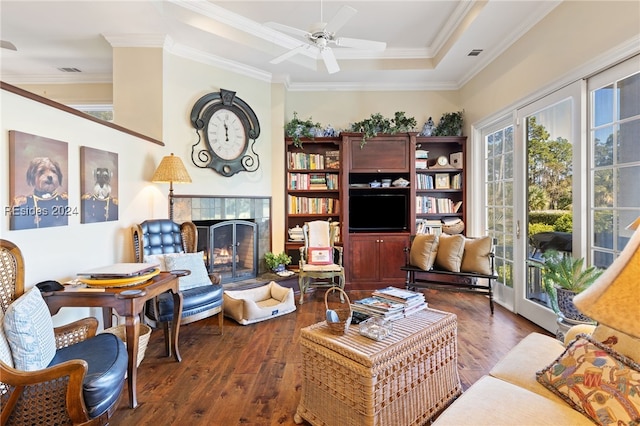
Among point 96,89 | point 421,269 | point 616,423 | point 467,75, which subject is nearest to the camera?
point 616,423

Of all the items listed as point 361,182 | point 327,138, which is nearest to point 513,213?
point 361,182

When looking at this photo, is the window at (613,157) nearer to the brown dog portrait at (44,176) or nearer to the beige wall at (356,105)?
the beige wall at (356,105)

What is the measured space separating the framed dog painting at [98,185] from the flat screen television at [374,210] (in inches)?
114

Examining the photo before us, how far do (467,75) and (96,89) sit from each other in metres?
5.50

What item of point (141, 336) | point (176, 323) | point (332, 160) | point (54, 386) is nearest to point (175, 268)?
point (176, 323)

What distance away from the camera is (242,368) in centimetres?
231

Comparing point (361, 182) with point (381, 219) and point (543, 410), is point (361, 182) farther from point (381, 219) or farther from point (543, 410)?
point (543, 410)

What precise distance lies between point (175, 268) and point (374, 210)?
2782 mm

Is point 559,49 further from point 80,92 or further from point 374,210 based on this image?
point 80,92

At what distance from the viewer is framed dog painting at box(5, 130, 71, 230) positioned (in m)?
1.78

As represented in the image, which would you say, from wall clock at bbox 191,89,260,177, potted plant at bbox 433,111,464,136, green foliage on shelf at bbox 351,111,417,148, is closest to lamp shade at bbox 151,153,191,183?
wall clock at bbox 191,89,260,177

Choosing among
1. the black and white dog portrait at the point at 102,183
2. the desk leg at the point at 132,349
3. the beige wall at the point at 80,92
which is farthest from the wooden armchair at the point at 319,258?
the beige wall at the point at 80,92

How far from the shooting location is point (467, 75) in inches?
171

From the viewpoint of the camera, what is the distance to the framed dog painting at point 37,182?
1777 millimetres
